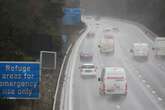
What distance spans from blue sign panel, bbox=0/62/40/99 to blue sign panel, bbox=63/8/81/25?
67178 mm

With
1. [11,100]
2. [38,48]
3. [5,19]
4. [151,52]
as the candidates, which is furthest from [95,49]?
[11,100]

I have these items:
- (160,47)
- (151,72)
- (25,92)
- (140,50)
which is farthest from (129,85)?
(160,47)

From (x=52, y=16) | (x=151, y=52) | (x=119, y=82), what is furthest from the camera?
(x=52, y=16)

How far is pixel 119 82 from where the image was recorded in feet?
144

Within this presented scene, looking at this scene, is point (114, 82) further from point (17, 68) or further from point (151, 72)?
point (151, 72)

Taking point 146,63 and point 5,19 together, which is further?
point 146,63

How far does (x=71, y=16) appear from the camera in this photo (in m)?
99.8

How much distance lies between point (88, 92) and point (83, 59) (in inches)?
921

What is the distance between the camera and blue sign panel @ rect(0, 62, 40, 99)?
3077cm

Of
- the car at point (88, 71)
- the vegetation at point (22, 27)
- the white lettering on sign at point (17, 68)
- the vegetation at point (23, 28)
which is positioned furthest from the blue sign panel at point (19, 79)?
the car at point (88, 71)

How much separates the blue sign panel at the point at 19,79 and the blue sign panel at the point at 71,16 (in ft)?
220

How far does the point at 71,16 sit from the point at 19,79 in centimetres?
6937

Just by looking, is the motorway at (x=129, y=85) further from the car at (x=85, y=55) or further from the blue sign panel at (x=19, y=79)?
the blue sign panel at (x=19, y=79)

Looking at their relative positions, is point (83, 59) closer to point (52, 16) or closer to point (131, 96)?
point (52, 16)
